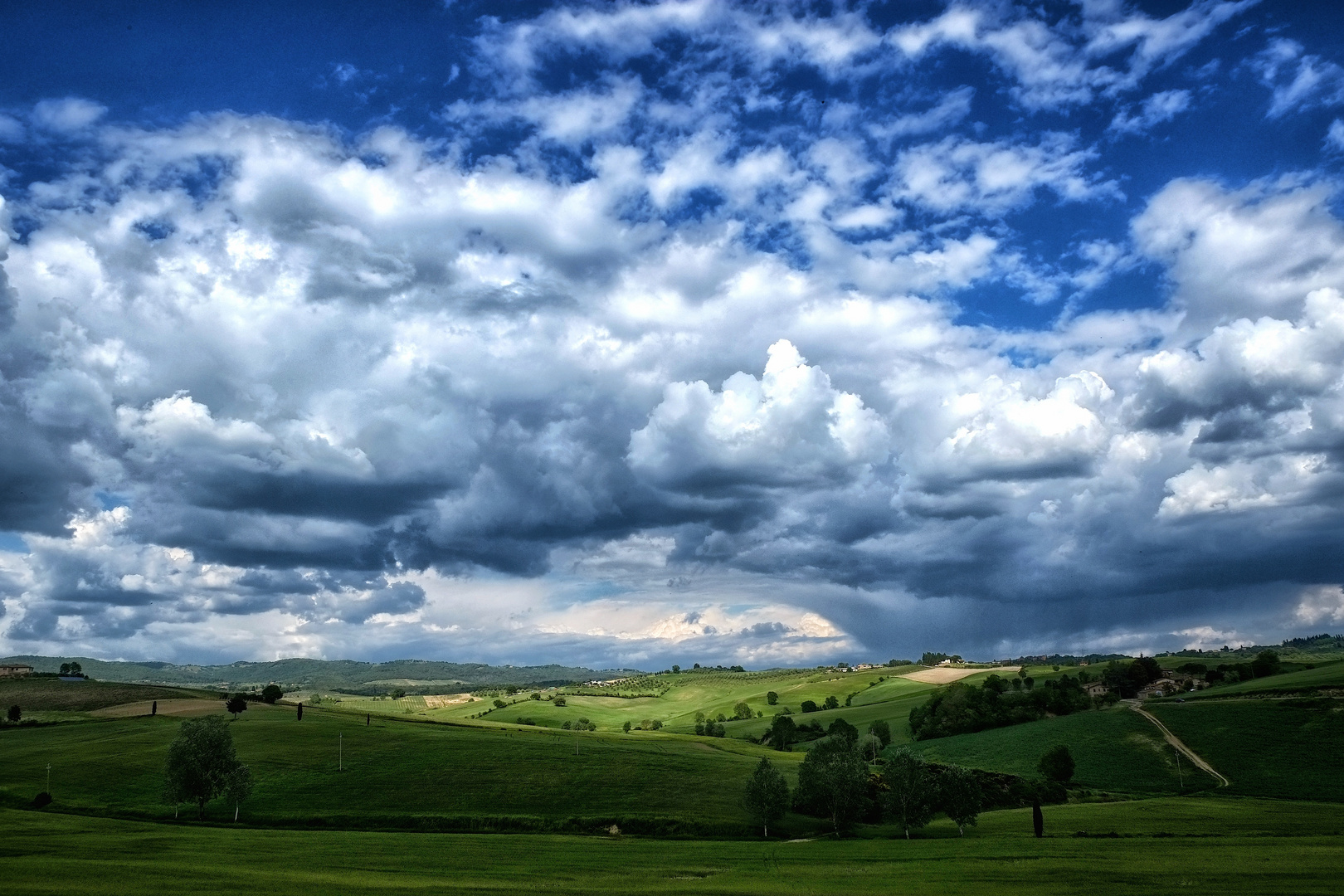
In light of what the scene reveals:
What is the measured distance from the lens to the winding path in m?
132

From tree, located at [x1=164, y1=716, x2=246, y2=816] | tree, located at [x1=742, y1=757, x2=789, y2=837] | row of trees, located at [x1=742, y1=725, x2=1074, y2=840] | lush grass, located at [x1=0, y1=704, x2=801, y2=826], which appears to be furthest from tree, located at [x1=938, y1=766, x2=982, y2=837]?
tree, located at [x1=164, y1=716, x2=246, y2=816]

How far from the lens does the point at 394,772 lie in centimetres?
12394

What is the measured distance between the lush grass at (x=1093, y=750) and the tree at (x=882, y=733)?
26.3 feet

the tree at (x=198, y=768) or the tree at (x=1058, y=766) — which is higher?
the tree at (x=198, y=768)

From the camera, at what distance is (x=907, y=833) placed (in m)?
106

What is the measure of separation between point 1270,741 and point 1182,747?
13.3 meters

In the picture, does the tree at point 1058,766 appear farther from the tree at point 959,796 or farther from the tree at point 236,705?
the tree at point 236,705

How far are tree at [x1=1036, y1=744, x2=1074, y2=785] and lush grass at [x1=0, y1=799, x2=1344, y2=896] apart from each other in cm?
3968

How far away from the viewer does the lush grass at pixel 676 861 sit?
5288 centimetres

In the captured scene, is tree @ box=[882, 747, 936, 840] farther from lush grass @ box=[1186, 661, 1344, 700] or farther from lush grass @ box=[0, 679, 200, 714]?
lush grass @ box=[0, 679, 200, 714]

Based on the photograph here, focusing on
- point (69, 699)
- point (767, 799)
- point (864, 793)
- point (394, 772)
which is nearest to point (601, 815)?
point (767, 799)

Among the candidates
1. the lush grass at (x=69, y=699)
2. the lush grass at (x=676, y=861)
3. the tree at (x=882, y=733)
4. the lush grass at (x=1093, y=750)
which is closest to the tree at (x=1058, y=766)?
the lush grass at (x=1093, y=750)

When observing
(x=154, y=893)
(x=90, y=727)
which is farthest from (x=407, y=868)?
(x=90, y=727)

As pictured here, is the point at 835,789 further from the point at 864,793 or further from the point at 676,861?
the point at 676,861
